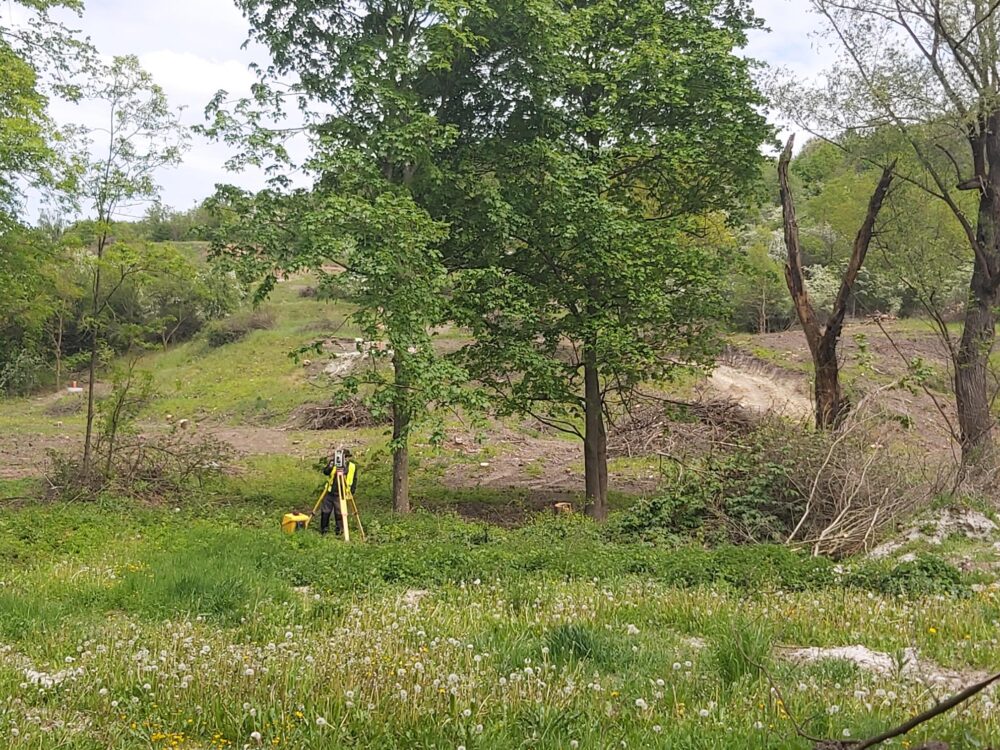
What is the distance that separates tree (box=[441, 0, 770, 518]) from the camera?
495 inches

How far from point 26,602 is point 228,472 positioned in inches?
438

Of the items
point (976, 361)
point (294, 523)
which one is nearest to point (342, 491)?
point (294, 523)

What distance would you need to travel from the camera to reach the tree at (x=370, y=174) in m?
11.1

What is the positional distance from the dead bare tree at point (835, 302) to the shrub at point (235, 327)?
31.0 m

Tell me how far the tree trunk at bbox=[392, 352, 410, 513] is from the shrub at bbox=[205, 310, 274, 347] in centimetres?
2878

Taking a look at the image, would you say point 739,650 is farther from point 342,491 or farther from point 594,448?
point 594,448

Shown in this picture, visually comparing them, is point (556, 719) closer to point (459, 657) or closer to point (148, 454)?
point (459, 657)

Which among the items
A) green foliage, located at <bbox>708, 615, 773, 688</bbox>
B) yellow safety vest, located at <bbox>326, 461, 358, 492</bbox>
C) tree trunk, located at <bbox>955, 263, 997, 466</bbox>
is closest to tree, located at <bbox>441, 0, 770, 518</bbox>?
yellow safety vest, located at <bbox>326, 461, 358, 492</bbox>

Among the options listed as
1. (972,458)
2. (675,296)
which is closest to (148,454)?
(675,296)

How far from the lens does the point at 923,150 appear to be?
1384 centimetres

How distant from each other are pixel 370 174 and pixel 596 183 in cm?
389

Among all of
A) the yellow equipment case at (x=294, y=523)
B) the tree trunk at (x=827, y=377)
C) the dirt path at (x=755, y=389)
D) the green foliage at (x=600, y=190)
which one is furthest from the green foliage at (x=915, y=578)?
the dirt path at (x=755, y=389)

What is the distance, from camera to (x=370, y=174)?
11883mm

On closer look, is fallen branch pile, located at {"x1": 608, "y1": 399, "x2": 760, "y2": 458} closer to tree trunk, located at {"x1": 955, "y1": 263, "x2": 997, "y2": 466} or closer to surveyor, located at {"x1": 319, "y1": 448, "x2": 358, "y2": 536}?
tree trunk, located at {"x1": 955, "y1": 263, "x2": 997, "y2": 466}
